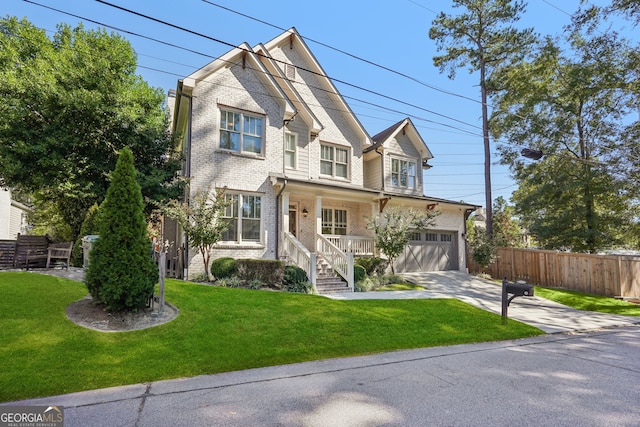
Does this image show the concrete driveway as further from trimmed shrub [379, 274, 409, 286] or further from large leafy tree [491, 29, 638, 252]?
large leafy tree [491, 29, 638, 252]

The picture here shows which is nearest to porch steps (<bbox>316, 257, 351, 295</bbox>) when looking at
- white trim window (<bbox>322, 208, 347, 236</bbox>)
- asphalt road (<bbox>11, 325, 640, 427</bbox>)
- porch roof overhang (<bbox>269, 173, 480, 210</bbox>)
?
porch roof overhang (<bbox>269, 173, 480, 210</bbox>)

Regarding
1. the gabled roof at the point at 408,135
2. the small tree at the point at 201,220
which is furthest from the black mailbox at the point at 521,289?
the gabled roof at the point at 408,135

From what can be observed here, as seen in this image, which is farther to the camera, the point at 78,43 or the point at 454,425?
the point at 78,43

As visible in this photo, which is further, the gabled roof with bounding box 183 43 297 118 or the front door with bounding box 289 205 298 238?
Answer: the front door with bounding box 289 205 298 238

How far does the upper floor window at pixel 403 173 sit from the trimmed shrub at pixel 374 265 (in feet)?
18.6

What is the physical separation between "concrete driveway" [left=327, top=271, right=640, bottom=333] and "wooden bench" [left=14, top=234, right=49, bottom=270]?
31.6 feet

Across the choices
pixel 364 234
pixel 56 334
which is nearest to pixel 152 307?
pixel 56 334

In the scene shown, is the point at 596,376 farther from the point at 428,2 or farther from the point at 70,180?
the point at 70,180

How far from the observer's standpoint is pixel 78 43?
13.6m

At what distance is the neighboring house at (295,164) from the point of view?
42.9 feet

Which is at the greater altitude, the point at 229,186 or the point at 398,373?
the point at 229,186

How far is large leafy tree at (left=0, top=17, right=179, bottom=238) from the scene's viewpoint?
12.0 meters

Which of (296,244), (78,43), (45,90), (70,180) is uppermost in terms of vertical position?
(78,43)

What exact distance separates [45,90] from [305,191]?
9893 mm
